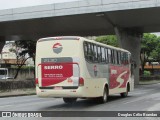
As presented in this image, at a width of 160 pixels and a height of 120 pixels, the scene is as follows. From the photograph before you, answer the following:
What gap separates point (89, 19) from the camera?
44.8 metres

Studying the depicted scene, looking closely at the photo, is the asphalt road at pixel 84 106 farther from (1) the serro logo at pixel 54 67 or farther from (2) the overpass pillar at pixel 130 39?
(2) the overpass pillar at pixel 130 39

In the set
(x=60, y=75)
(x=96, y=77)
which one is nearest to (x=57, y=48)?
(x=60, y=75)

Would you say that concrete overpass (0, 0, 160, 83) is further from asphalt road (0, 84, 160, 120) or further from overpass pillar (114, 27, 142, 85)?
asphalt road (0, 84, 160, 120)

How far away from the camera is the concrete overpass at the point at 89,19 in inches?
1572

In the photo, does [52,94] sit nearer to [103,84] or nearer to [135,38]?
[103,84]

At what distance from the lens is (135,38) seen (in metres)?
52.7

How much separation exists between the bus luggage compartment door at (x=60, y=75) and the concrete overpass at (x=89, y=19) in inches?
836

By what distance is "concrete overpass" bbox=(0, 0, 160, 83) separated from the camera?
3994cm

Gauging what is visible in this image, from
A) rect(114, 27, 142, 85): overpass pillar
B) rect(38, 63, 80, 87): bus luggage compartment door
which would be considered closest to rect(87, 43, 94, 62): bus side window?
rect(38, 63, 80, 87): bus luggage compartment door

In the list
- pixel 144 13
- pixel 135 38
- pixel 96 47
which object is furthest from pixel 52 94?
pixel 135 38

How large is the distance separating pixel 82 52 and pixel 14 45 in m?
53.8

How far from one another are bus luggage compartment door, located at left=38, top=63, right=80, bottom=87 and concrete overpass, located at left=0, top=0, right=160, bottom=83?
2123 cm

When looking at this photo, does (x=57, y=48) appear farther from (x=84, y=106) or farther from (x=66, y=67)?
(x=84, y=106)

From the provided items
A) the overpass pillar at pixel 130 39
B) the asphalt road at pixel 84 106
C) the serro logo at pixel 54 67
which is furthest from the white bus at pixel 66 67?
the overpass pillar at pixel 130 39
